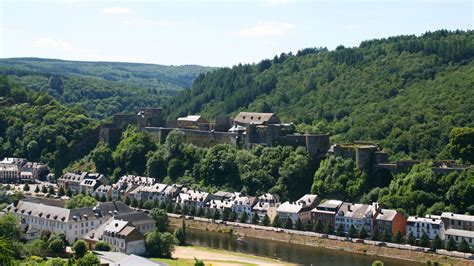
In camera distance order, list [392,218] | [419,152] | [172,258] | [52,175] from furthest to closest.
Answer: [52,175] < [419,152] < [392,218] < [172,258]

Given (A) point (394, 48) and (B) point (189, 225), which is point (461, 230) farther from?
(A) point (394, 48)

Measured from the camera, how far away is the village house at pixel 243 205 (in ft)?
205

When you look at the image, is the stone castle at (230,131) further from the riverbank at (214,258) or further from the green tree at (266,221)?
the riverbank at (214,258)

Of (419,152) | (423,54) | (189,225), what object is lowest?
(189,225)

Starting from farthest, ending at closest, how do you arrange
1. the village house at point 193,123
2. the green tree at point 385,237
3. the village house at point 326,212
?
the village house at point 193,123
the village house at point 326,212
the green tree at point 385,237

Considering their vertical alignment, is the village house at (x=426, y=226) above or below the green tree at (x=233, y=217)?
above

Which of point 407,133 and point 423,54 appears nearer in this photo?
point 407,133

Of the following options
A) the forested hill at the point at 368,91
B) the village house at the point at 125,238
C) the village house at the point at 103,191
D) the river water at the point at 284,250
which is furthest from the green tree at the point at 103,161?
the village house at the point at 125,238

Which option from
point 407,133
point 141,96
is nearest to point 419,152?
point 407,133

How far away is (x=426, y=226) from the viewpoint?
5275 centimetres

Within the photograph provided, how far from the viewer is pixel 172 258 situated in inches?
1897

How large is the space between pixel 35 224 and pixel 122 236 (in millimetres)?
9788

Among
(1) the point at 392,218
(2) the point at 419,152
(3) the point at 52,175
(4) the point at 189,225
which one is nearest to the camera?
(1) the point at 392,218

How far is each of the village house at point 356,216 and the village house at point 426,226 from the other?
294cm
